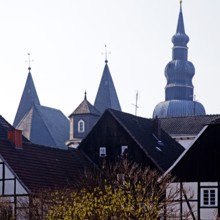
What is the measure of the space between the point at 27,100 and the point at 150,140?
6505 centimetres

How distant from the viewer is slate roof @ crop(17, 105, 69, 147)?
11188cm

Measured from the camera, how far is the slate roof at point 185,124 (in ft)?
297

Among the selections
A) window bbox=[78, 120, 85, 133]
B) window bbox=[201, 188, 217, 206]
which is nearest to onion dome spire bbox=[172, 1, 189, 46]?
window bbox=[78, 120, 85, 133]

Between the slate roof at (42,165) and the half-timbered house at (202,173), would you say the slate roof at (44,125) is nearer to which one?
the slate roof at (42,165)

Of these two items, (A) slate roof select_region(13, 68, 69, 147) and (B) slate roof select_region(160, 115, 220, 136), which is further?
(A) slate roof select_region(13, 68, 69, 147)

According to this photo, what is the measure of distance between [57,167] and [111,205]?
19.6m

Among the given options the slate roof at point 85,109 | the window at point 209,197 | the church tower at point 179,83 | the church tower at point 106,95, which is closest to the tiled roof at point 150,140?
the window at point 209,197

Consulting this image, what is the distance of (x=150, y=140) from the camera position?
6212 centimetres

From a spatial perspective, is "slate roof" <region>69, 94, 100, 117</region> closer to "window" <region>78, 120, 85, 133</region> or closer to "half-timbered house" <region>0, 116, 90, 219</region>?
"window" <region>78, 120, 85, 133</region>

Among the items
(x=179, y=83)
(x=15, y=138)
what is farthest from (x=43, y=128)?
(x=15, y=138)

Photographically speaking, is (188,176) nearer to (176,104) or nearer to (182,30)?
(176,104)

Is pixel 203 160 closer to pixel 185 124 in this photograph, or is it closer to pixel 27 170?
pixel 27 170

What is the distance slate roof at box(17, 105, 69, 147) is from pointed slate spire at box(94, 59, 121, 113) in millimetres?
7008

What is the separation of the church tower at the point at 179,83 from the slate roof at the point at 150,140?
82.9m
